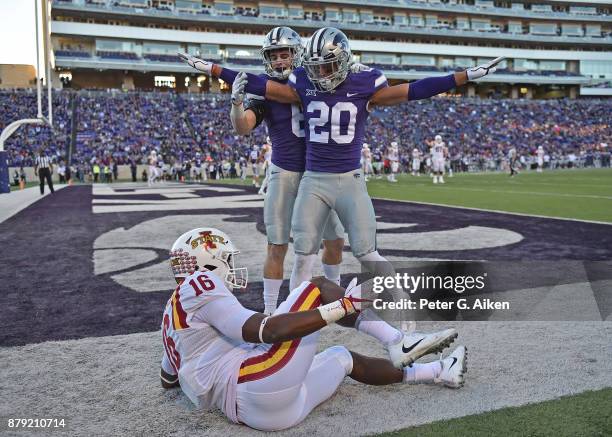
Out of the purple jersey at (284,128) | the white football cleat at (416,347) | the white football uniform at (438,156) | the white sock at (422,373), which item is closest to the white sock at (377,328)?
the white football cleat at (416,347)

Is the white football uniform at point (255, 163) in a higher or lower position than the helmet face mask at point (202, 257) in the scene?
higher

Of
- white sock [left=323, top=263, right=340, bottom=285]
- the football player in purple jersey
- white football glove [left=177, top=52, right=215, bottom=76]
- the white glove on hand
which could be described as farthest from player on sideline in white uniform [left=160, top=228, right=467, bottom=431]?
white football glove [left=177, top=52, right=215, bottom=76]

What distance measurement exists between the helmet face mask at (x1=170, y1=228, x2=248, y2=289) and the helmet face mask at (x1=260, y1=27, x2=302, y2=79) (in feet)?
6.28

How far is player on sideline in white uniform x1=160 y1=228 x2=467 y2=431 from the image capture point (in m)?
2.60

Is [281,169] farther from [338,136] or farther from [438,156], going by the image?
[438,156]

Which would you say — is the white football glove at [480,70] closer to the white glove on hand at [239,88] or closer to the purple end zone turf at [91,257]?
the white glove on hand at [239,88]

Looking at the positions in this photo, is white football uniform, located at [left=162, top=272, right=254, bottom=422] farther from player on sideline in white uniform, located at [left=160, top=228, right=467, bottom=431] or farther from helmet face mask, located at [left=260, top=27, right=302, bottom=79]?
helmet face mask, located at [left=260, top=27, right=302, bottom=79]

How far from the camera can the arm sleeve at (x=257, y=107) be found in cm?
437

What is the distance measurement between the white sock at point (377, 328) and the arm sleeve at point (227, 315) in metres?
0.86

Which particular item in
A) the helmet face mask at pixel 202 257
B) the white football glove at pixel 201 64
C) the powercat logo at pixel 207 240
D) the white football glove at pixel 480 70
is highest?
the white football glove at pixel 201 64

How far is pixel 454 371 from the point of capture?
3.21m

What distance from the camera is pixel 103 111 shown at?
4072cm

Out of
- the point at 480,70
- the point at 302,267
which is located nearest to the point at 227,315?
the point at 302,267

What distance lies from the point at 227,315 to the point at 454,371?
1389 mm
